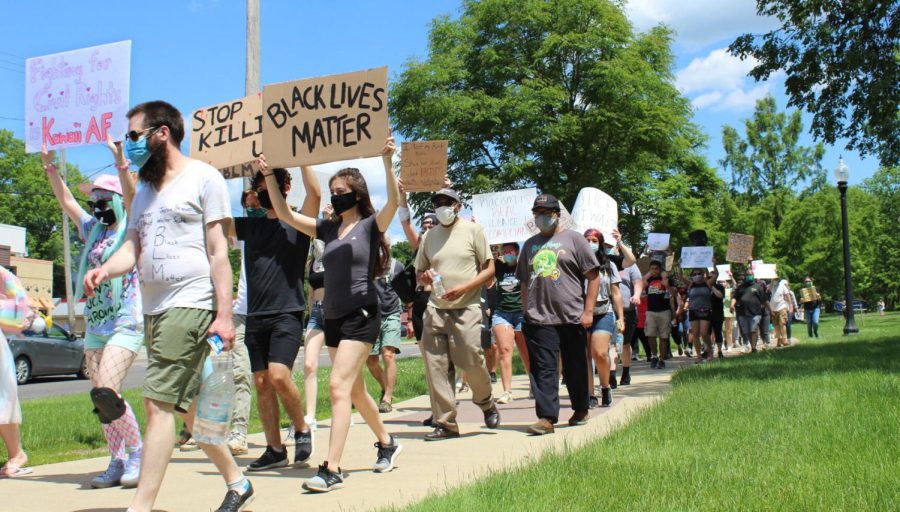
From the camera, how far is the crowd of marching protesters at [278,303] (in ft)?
14.6

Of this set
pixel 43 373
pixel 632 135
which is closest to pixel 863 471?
pixel 43 373

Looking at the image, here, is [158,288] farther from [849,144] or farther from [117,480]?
[849,144]

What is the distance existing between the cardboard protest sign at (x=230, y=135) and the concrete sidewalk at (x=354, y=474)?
242 cm

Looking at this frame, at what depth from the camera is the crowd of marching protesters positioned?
14.6ft

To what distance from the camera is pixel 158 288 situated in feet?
14.5

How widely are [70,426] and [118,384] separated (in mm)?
3832

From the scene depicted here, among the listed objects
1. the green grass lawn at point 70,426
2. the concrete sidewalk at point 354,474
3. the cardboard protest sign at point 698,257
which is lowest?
the green grass lawn at point 70,426

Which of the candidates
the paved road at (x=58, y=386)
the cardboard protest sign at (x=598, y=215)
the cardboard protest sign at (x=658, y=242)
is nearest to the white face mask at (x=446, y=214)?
the cardboard protest sign at (x=598, y=215)

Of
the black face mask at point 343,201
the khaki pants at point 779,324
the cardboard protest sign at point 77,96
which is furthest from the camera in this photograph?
the khaki pants at point 779,324

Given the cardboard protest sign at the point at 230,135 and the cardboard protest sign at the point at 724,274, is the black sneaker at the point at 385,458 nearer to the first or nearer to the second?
the cardboard protest sign at the point at 230,135

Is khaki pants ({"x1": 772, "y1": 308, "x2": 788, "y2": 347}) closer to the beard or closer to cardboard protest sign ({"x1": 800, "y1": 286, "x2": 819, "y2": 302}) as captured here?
cardboard protest sign ({"x1": 800, "y1": 286, "x2": 819, "y2": 302})

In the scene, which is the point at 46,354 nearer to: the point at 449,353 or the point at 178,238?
the point at 449,353

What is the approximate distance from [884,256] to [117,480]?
328 feet

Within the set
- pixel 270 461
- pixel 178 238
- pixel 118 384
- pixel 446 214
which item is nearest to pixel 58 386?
pixel 446 214
